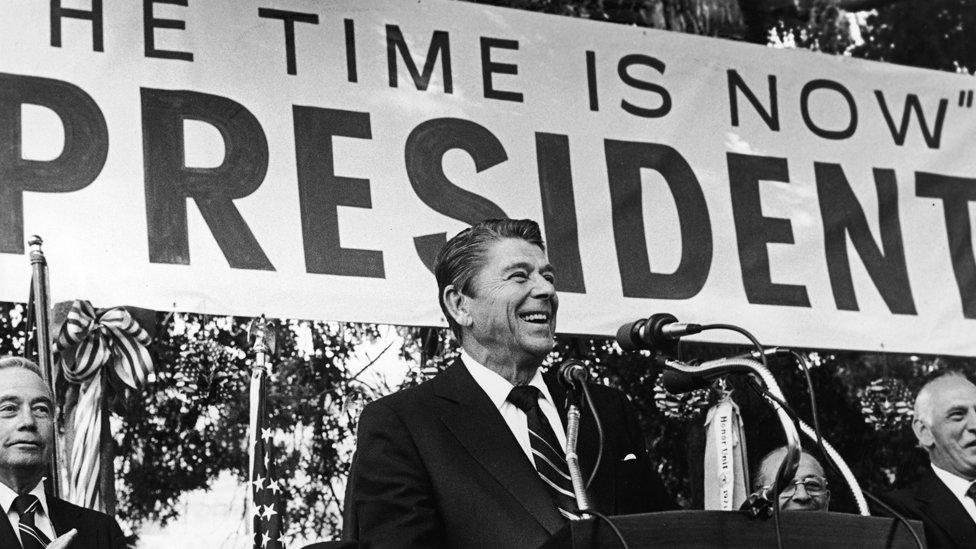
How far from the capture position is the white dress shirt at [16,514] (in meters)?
4.18

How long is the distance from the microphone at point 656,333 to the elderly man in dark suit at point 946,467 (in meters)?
2.08

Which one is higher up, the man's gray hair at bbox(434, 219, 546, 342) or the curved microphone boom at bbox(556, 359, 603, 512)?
the man's gray hair at bbox(434, 219, 546, 342)

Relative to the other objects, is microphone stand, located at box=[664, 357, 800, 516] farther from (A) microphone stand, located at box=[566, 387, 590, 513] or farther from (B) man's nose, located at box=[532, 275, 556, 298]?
(B) man's nose, located at box=[532, 275, 556, 298]

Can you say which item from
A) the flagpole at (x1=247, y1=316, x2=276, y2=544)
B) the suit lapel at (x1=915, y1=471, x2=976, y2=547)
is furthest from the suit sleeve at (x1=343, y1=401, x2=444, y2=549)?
the suit lapel at (x1=915, y1=471, x2=976, y2=547)

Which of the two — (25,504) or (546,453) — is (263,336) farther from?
(546,453)

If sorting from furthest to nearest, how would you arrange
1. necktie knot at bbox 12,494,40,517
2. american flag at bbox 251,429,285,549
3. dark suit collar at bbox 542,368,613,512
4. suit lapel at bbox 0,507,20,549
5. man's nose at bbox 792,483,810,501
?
man's nose at bbox 792,483,810,501
american flag at bbox 251,429,285,549
necktie knot at bbox 12,494,40,517
suit lapel at bbox 0,507,20,549
dark suit collar at bbox 542,368,613,512

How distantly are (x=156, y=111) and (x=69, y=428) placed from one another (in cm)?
118

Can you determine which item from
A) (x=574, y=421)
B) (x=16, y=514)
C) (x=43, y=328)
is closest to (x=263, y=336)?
(x=43, y=328)

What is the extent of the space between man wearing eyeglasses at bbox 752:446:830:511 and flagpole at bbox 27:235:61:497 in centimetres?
251

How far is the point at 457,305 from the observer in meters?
3.81

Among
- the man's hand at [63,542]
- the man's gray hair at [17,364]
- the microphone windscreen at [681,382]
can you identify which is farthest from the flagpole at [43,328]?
the microphone windscreen at [681,382]

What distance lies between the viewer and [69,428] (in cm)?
482

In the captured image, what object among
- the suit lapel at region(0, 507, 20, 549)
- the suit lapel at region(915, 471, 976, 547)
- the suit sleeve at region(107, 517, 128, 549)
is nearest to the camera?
the suit lapel at region(0, 507, 20, 549)

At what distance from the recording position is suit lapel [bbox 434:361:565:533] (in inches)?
131
